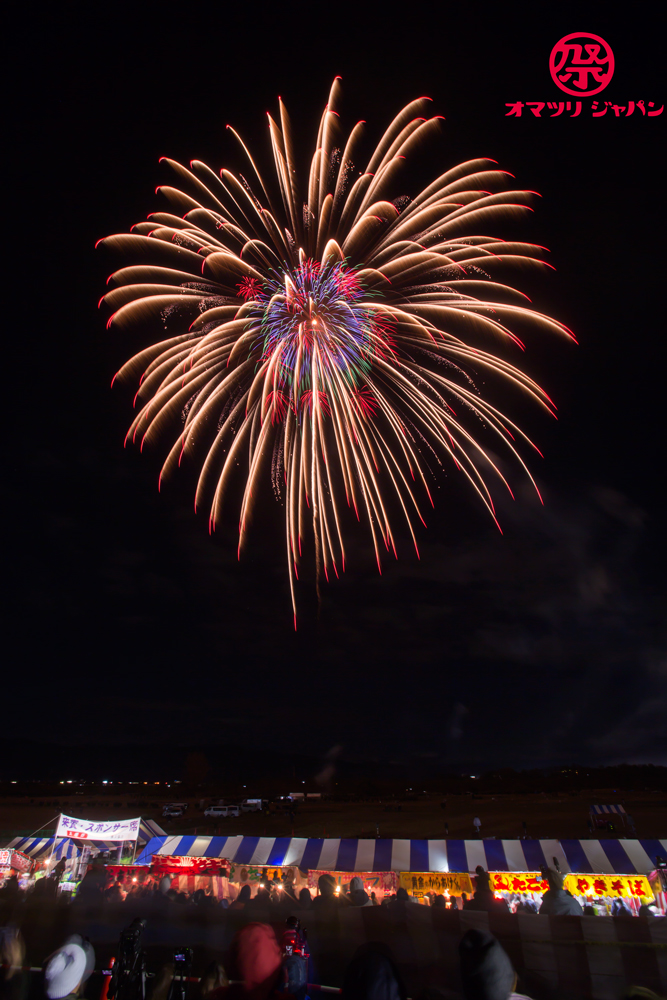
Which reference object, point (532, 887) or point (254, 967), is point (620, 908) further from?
point (254, 967)

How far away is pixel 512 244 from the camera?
47.5 feet

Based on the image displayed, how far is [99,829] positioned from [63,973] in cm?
1533

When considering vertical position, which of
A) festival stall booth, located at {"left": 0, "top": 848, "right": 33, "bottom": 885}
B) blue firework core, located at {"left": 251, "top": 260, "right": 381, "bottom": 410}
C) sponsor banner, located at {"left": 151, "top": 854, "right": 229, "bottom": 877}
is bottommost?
sponsor banner, located at {"left": 151, "top": 854, "right": 229, "bottom": 877}

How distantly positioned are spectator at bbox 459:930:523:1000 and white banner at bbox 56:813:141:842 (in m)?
16.8

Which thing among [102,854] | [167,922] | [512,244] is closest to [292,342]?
[512,244]

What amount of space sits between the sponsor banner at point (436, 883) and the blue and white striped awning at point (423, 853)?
18cm

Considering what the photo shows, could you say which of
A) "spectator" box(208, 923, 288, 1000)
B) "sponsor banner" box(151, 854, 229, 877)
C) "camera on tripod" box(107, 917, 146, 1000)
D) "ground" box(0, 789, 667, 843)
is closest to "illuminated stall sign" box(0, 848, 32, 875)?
"sponsor banner" box(151, 854, 229, 877)

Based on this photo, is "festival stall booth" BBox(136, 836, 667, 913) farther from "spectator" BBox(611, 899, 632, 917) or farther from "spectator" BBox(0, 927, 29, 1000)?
"spectator" BBox(0, 927, 29, 1000)

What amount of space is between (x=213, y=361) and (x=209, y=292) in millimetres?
1928

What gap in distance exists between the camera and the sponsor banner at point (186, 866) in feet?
49.2

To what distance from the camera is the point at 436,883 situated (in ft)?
42.2

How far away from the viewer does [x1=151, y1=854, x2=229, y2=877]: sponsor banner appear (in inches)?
590

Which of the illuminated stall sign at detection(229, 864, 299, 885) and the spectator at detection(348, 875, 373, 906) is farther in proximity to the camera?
the illuminated stall sign at detection(229, 864, 299, 885)

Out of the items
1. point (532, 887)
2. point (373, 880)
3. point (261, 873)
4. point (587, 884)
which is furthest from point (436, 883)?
point (261, 873)
